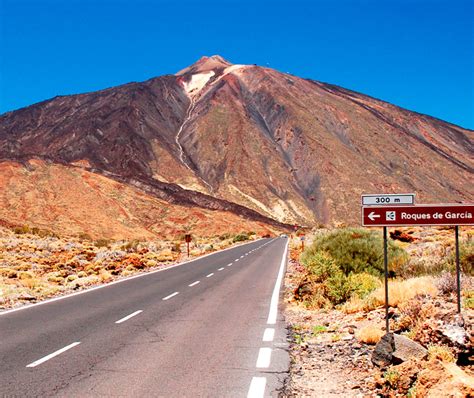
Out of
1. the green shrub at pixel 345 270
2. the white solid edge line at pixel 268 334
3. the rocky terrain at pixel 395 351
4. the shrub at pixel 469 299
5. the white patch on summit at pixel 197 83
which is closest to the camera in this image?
the rocky terrain at pixel 395 351

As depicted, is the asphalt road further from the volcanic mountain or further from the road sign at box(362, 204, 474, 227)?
the volcanic mountain

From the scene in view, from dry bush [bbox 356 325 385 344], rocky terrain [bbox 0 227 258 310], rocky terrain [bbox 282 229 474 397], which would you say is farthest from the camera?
rocky terrain [bbox 0 227 258 310]

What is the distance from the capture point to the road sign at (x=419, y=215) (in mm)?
7672

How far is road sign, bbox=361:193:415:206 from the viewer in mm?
7843

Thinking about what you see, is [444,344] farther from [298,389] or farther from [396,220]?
[396,220]

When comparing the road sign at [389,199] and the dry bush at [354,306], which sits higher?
the road sign at [389,199]

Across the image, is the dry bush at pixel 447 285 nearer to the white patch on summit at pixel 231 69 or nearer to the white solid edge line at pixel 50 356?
the white solid edge line at pixel 50 356

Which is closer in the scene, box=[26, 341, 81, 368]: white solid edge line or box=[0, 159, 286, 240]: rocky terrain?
box=[26, 341, 81, 368]: white solid edge line

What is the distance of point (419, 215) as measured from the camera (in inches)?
305

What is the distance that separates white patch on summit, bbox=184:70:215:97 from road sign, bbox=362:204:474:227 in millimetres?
156792

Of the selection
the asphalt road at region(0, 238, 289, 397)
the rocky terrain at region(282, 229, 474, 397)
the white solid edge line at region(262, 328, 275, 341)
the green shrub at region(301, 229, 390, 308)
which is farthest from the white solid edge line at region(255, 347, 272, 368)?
the green shrub at region(301, 229, 390, 308)

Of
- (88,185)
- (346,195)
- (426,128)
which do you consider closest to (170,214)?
(88,185)

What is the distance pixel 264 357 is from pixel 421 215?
126 inches

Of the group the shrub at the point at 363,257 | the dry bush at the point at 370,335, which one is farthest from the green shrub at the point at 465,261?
the dry bush at the point at 370,335
